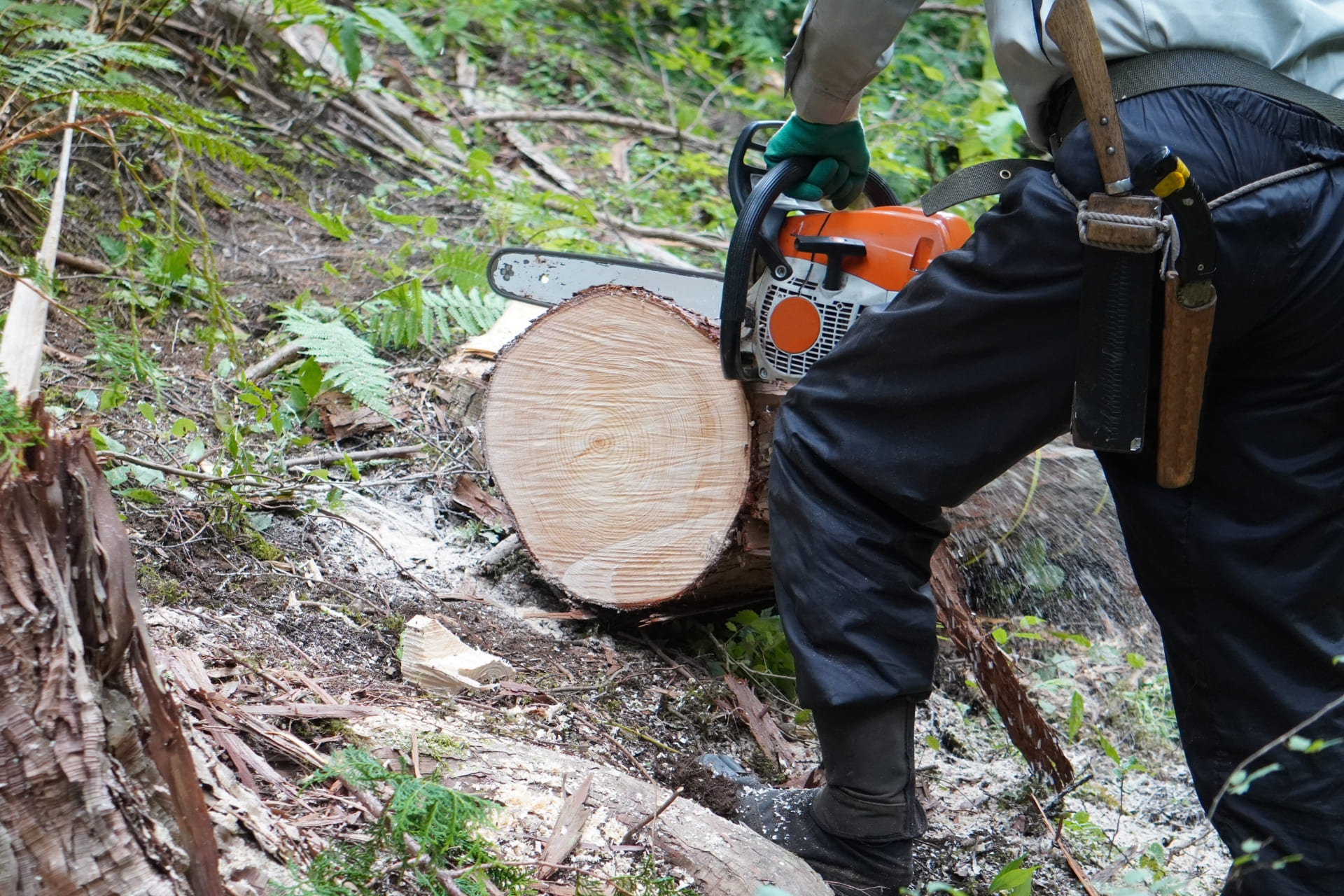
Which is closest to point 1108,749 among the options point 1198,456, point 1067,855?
point 1067,855

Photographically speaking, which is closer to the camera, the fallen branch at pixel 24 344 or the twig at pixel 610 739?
the fallen branch at pixel 24 344

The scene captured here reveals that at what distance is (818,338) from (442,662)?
3.48ft

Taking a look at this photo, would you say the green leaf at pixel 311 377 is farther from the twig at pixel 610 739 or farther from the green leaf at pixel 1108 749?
the green leaf at pixel 1108 749

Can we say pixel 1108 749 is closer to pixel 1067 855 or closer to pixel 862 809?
pixel 1067 855

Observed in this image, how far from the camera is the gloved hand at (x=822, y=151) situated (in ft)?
7.52

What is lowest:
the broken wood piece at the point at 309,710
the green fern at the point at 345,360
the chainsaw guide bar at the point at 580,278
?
the broken wood piece at the point at 309,710

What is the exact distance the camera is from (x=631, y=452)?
107 inches

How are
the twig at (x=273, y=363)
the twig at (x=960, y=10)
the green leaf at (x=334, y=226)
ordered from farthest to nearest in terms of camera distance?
the twig at (x=960, y=10)
the green leaf at (x=334, y=226)
the twig at (x=273, y=363)

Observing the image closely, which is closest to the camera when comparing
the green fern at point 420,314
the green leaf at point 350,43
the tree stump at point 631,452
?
the tree stump at point 631,452

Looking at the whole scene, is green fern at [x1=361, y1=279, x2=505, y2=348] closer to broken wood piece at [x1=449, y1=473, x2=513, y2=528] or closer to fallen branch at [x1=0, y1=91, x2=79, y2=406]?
broken wood piece at [x1=449, y1=473, x2=513, y2=528]

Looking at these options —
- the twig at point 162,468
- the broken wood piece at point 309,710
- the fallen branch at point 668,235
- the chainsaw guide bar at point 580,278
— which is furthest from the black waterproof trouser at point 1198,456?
the fallen branch at point 668,235

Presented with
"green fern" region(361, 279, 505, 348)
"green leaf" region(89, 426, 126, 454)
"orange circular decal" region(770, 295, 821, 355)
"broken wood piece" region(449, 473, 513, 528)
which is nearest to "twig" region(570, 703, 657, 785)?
"broken wood piece" region(449, 473, 513, 528)

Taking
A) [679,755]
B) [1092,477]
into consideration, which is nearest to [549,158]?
[1092,477]

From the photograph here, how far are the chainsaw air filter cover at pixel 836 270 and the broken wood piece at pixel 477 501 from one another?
3.87 ft
